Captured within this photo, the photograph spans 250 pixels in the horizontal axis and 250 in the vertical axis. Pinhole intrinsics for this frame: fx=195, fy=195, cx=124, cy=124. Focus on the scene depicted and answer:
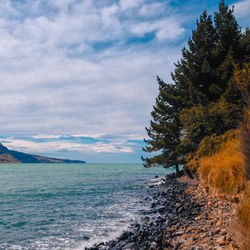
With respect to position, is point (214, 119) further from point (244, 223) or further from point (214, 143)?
point (244, 223)

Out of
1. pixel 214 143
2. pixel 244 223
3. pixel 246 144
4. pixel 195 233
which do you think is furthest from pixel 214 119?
pixel 244 223

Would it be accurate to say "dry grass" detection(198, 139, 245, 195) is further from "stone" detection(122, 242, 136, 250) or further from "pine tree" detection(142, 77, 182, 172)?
"pine tree" detection(142, 77, 182, 172)

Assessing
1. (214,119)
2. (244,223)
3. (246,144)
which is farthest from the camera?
(214,119)

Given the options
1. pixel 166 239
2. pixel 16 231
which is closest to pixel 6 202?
pixel 16 231

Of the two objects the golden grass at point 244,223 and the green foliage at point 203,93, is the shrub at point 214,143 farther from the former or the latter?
the golden grass at point 244,223

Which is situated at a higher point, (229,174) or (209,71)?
(209,71)

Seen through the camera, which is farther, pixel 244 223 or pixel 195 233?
pixel 195 233

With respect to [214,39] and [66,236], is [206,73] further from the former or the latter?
[66,236]

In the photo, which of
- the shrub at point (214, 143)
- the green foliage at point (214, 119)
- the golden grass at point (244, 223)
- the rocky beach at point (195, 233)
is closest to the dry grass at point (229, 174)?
the rocky beach at point (195, 233)

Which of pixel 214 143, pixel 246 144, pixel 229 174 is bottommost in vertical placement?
pixel 229 174

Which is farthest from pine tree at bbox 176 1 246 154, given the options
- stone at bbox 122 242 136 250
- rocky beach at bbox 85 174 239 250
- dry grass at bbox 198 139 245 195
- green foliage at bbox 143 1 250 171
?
stone at bbox 122 242 136 250

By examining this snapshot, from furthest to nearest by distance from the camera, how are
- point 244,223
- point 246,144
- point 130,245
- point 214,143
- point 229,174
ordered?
point 214,143, point 229,174, point 130,245, point 246,144, point 244,223

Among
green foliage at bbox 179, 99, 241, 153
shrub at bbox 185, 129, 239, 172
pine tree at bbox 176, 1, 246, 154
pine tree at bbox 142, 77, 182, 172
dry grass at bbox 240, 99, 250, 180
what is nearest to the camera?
dry grass at bbox 240, 99, 250, 180

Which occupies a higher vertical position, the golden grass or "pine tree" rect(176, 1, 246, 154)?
"pine tree" rect(176, 1, 246, 154)
